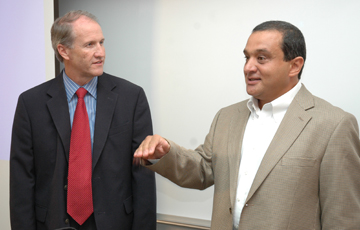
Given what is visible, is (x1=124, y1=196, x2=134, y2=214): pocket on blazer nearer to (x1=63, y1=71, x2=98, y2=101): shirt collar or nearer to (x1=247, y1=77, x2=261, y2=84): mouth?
(x1=63, y1=71, x2=98, y2=101): shirt collar

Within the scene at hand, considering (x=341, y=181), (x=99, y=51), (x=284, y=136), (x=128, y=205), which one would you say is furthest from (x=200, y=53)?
(x=341, y=181)

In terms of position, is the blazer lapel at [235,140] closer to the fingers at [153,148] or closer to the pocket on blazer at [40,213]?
the fingers at [153,148]

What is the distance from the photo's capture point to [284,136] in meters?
1.55

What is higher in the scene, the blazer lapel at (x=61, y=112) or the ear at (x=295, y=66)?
the ear at (x=295, y=66)

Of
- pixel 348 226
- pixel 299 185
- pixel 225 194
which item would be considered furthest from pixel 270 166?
pixel 348 226

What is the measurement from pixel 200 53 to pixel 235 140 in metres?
1.19

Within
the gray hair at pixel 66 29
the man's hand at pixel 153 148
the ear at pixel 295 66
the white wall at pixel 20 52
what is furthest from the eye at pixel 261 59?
the white wall at pixel 20 52

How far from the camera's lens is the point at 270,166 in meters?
1.51

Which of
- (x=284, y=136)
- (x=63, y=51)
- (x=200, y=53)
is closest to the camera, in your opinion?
(x=284, y=136)

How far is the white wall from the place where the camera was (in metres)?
2.88

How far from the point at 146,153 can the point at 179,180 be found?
1.05 feet

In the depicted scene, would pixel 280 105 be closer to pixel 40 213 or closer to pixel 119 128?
pixel 119 128

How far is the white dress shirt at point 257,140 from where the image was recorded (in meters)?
1.61

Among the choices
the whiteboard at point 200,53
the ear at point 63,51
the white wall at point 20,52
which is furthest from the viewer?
the white wall at point 20,52
